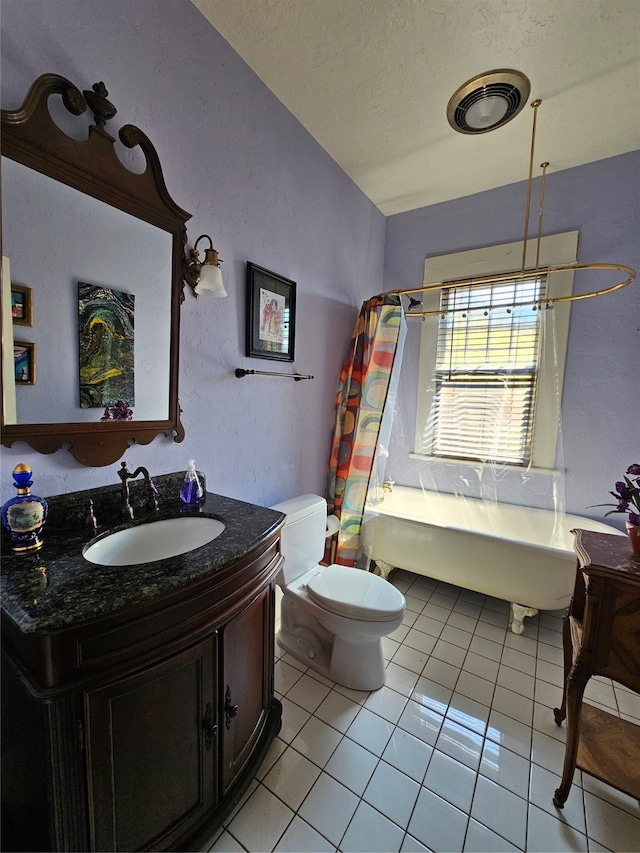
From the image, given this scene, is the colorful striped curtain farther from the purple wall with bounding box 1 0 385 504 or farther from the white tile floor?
the white tile floor

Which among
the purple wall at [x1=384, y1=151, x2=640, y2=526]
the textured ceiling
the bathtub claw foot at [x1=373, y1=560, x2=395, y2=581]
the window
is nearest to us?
the textured ceiling

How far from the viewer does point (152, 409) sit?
1.29 metres

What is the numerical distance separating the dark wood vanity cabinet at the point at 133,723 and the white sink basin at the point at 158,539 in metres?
0.26

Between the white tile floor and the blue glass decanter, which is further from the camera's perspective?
the white tile floor

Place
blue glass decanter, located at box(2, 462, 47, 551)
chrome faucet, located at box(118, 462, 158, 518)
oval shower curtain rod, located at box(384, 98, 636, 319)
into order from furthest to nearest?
oval shower curtain rod, located at box(384, 98, 636, 319) → chrome faucet, located at box(118, 462, 158, 518) → blue glass decanter, located at box(2, 462, 47, 551)

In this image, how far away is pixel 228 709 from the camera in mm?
1015

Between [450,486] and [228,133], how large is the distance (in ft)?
8.13

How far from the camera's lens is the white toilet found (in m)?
1.49

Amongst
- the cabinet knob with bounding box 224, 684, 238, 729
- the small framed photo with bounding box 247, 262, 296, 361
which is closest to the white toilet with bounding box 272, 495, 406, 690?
the cabinet knob with bounding box 224, 684, 238, 729

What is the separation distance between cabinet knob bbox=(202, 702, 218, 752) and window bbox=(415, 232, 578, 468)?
2.13 metres

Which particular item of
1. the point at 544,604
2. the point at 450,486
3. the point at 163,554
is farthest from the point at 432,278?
the point at 163,554

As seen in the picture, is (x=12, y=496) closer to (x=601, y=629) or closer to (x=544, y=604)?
(x=601, y=629)

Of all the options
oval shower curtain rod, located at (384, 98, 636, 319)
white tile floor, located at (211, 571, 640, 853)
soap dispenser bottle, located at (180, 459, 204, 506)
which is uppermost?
A: oval shower curtain rod, located at (384, 98, 636, 319)

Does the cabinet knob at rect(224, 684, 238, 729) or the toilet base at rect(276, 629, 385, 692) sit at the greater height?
the cabinet knob at rect(224, 684, 238, 729)
